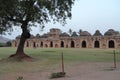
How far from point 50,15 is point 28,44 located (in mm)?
67585

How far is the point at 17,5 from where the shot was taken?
2308cm

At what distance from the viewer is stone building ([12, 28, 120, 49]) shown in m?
70.1

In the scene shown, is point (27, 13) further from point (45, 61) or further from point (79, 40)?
point (79, 40)

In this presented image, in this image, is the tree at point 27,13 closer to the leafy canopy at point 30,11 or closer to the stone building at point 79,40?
the leafy canopy at point 30,11

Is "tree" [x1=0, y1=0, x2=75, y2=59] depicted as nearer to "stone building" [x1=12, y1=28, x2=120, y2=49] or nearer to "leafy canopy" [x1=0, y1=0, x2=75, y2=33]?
"leafy canopy" [x1=0, y1=0, x2=75, y2=33]

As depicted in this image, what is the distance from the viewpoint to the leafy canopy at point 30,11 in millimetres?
22969

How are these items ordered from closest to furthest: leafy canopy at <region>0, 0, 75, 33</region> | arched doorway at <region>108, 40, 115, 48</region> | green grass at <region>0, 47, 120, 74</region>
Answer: green grass at <region>0, 47, 120, 74</region> → leafy canopy at <region>0, 0, 75, 33</region> → arched doorway at <region>108, 40, 115, 48</region>

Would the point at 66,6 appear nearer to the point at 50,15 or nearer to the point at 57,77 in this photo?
the point at 50,15

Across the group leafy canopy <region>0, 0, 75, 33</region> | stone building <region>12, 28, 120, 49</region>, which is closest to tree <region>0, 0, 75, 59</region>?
leafy canopy <region>0, 0, 75, 33</region>

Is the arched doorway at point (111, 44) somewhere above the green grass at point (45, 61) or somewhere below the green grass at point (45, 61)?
above

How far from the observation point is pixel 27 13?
2419cm

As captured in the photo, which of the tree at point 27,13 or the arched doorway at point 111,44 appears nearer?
the tree at point 27,13

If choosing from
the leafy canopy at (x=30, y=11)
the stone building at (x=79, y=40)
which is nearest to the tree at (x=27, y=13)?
the leafy canopy at (x=30, y=11)

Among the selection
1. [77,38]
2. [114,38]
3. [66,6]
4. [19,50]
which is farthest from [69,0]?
[77,38]
